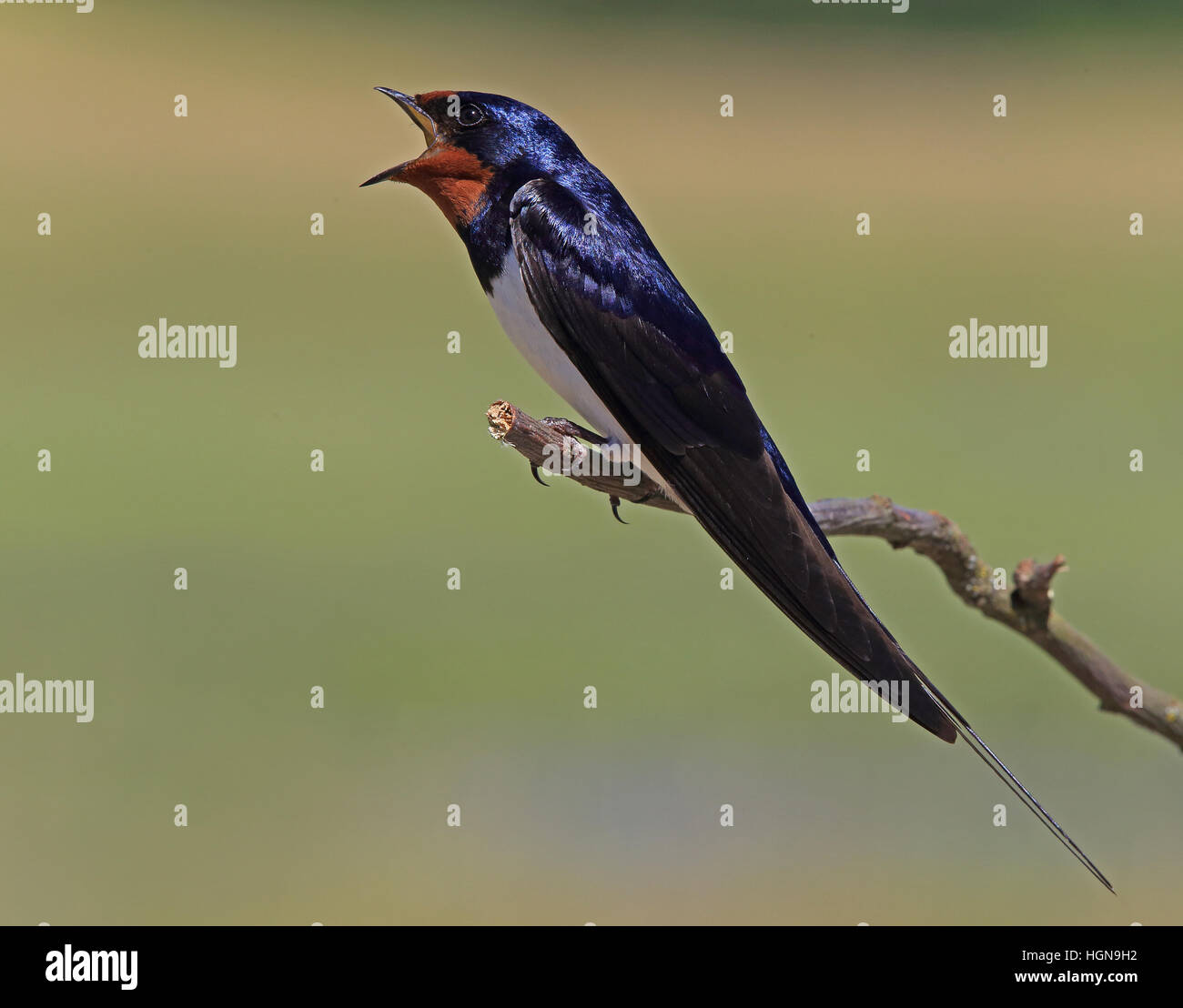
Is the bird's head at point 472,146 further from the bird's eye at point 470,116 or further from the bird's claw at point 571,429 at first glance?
the bird's claw at point 571,429

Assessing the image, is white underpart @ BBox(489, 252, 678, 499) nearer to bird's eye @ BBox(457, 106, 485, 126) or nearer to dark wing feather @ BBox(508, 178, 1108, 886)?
dark wing feather @ BBox(508, 178, 1108, 886)

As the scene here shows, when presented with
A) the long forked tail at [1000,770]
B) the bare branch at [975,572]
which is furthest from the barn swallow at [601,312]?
the long forked tail at [1000,770]

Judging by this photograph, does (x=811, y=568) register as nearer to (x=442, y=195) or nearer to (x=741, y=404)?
(x=741, y=404)

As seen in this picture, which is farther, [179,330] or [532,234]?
[179,330]

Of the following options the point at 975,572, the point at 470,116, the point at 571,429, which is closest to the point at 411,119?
the point at 470,116

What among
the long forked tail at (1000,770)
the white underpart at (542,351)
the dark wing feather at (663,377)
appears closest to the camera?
the long forked tail at (1000,770)

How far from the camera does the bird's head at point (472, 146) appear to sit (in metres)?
2.87

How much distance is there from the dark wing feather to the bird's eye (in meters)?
0.17

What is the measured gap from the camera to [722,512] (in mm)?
2816

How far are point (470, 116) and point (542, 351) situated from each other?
497mm

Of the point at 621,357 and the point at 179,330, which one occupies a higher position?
the point at 179,330

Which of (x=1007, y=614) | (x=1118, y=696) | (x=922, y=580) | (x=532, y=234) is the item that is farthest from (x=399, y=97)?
(x=922, y=580)

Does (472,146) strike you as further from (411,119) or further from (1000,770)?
(1000,770)

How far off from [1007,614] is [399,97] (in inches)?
68.1
